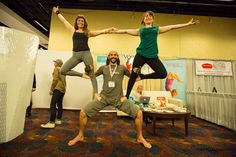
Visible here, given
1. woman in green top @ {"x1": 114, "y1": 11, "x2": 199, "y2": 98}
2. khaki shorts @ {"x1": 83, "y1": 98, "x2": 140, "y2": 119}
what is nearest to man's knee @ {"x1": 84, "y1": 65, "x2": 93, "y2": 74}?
khaki shorts @ {"x1": 83, "y1": 98, "x2": 140, "y2": 119}

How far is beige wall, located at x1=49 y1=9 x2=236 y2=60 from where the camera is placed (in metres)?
6.54

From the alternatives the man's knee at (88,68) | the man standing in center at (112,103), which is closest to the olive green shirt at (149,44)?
the man standing in center at (112,103)

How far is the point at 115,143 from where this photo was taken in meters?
2.88

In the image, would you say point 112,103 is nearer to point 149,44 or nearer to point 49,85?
point 149,44

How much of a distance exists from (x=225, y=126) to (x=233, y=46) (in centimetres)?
395

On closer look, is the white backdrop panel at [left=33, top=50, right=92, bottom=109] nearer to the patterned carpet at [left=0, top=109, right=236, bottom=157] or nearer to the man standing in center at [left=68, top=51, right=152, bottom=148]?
the patterned carpet at [left=0, top=109, right=236, bottom=157]

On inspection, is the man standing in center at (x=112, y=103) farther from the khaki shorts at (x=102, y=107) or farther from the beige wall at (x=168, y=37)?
the beige wall at (x=168, y=37)

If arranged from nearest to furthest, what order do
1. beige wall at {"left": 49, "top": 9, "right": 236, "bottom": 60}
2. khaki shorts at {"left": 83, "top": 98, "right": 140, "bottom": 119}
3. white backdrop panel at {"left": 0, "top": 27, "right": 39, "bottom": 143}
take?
1. white backdrop panel at {"left": 0, "top": 27, "right": 39, "bottom": 143}
2. khaki shorts at {"left": 83, "top": 98, "right": 140, "bottom": 119}
3. beige wall at {"left": 49, "top": 9, "right": 236, "bottom": 60}

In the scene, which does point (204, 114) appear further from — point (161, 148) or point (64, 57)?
point (64, 57)

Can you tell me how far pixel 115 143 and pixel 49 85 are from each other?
13.1 feet

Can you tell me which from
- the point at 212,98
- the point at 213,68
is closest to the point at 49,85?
the point at 212,98

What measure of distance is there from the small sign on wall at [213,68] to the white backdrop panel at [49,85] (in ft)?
13.4

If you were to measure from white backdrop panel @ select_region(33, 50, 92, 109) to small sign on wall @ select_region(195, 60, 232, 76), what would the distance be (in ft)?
13.4

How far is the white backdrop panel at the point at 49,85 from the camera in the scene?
5934 mm
